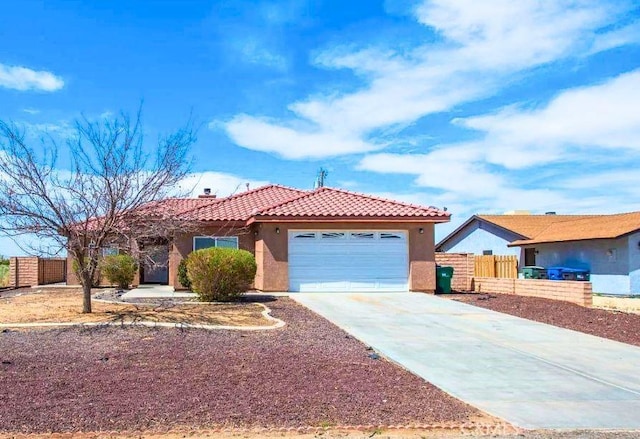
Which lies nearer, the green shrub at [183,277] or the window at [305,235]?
the green shrub at [183,277]

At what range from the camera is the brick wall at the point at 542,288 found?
1771 centimetres

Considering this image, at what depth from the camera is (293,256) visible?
21359 mm

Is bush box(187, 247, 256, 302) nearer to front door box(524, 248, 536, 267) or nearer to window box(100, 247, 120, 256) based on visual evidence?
window box(100, 247, 120, 256)

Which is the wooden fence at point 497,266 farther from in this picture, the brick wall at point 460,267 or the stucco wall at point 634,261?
the stucco wall at point 634,261

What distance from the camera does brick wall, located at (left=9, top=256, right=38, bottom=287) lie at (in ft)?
87.8

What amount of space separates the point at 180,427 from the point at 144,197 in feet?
28.1

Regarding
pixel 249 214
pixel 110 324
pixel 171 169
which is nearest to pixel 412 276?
pixel 249 214

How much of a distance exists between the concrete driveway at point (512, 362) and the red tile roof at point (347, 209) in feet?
17.9

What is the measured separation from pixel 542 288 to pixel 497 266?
23.6 ft

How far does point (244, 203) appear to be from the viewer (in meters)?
25.2

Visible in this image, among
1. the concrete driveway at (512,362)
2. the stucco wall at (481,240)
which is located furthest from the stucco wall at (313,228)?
the stucco wall at (481,240)

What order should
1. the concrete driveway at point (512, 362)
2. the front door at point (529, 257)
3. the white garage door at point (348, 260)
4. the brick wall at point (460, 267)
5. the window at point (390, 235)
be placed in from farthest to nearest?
the front door at point (529, 257) < the brick wall at point (460, 267) < the window at point (390, 235) < the white garage door at point (348, 260) < the concrete driveway at point (512, 362)

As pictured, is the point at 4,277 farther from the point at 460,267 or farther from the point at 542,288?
the point at 542,288

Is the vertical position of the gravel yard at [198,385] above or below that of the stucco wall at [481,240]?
below
